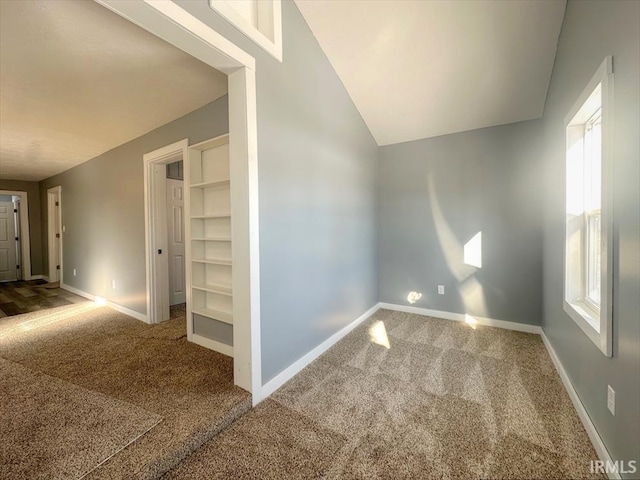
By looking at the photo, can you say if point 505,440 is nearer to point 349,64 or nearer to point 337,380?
point 337,380

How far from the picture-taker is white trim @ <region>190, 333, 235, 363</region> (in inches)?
93.7

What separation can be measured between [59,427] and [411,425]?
2.02m

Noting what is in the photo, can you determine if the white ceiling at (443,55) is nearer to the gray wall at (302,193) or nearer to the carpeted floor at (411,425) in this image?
the gray wall at (302,193)

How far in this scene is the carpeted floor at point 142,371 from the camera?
4.38 feet

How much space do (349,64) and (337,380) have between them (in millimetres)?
2943

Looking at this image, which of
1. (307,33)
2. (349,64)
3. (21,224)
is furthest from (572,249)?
→ (21,224)

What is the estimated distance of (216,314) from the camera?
246cm

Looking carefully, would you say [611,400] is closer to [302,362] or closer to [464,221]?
[302,362]

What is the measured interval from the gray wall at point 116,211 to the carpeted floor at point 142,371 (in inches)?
23.9

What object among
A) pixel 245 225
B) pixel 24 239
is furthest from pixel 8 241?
pixel 245 225

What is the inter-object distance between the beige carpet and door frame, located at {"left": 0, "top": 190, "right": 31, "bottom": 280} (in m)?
5.77

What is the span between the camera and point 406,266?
3689mm

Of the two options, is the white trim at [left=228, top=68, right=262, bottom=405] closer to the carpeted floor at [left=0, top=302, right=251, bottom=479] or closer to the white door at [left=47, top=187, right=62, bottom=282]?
the carpeted floor at [left=0, top=302, right=251, bottom=479]

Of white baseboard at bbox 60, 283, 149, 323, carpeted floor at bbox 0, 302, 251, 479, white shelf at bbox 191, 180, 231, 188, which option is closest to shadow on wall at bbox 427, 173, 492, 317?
white shelf at bbox 191, 180, 231, 188
